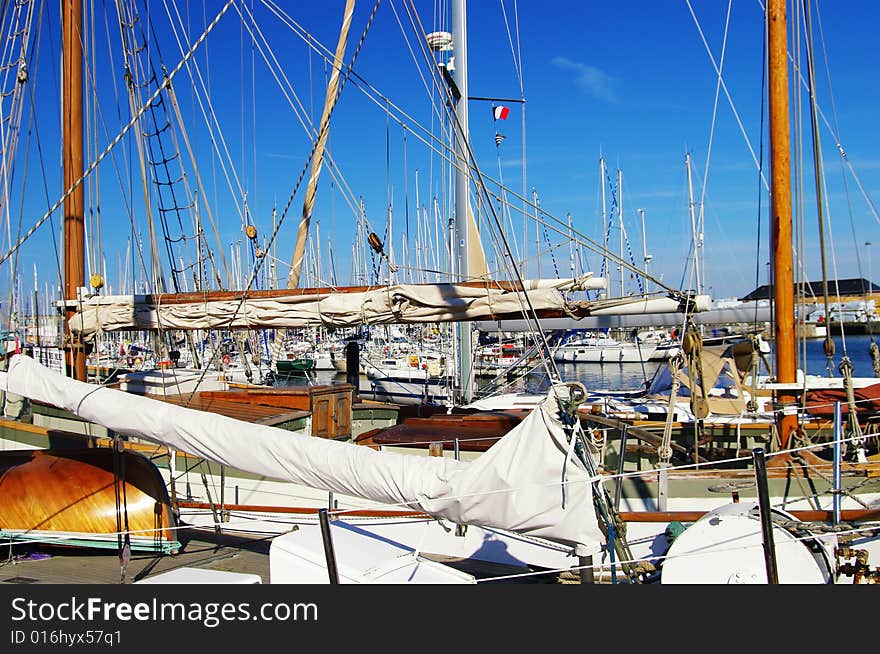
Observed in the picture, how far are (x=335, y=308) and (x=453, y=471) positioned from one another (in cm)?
527

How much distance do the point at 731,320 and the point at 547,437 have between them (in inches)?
450

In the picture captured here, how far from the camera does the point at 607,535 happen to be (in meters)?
5.03

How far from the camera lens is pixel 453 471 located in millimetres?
4844

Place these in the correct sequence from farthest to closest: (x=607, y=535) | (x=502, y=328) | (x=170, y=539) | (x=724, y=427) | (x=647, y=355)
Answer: (x=647, y=355) → (x=502, y=328) → (x=724, y=427) → (x=170, y=539) → (x=607, y=535)

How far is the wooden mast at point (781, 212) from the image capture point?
862cm

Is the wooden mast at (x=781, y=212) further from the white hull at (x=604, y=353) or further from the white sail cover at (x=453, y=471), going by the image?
the white hull at (x=604, y=353)

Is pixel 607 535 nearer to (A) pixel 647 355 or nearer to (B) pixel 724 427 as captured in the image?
(B) pixel 724 427

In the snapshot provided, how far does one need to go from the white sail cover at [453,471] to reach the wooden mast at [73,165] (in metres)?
6.66

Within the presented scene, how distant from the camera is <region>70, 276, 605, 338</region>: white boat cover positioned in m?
9.16

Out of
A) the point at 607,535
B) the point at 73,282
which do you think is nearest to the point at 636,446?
the point at 607,535

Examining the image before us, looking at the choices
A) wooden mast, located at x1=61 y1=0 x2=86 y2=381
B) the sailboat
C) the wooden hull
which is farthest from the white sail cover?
wooden mast, located at x1=61 y1=0 x2=86 y2=381

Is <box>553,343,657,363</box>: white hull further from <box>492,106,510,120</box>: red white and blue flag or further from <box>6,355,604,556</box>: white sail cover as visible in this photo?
<box>6,355,604,556</box>: white sail cover

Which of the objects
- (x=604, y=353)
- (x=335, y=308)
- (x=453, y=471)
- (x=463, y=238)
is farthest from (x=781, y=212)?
(x=604, y=353)

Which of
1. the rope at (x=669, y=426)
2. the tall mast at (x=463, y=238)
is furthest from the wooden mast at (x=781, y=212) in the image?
the tall mast at (x=463, y=238)
